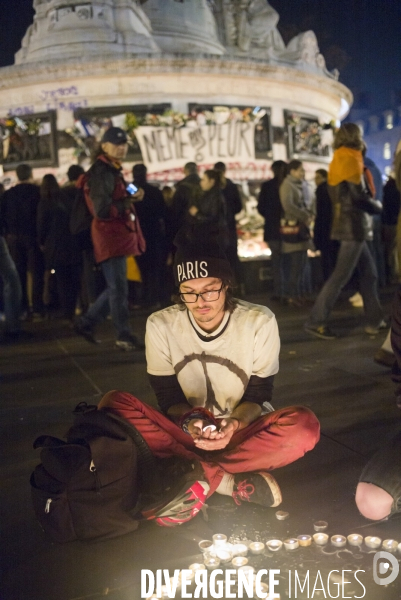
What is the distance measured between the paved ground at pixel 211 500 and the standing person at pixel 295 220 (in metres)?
2.08

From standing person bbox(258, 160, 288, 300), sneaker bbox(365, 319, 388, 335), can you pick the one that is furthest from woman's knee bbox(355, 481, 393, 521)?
standing person bbox(258, 160, 288, 300)

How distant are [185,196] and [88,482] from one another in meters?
6.12

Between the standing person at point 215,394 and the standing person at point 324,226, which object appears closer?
the standing person at point 215,394

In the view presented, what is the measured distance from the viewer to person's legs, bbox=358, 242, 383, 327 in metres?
6.02

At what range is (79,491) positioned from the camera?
7.86ft

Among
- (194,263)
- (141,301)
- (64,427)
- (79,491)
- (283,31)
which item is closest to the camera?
(79,491)

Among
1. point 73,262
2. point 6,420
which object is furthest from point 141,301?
point 6,420

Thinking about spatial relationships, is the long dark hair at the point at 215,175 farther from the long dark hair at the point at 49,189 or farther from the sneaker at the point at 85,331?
the sneaker at the point at 85,331

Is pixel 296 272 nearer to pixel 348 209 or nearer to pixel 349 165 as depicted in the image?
pixel 348 209

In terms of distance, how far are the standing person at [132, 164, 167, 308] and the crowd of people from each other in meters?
0.02

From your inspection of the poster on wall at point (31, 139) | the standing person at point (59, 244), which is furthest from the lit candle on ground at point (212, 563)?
the poster on wall at point (31, 139)

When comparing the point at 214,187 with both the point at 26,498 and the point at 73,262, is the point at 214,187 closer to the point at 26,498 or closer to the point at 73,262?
the point at 73,262

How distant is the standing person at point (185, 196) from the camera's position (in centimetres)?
810

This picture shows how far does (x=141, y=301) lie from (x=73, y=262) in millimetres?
1727
